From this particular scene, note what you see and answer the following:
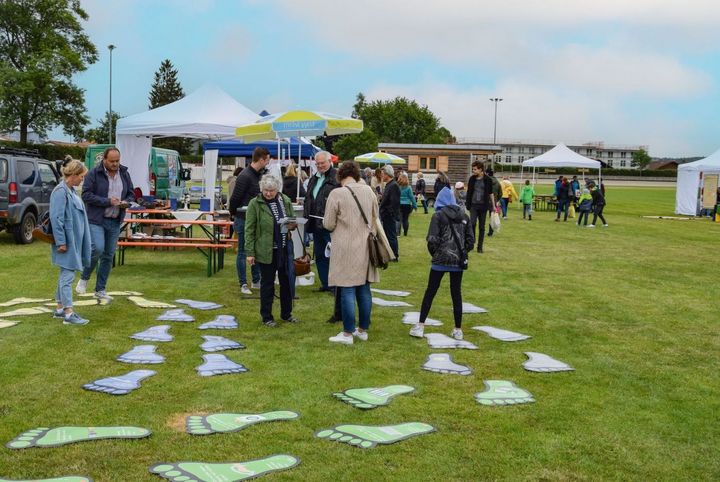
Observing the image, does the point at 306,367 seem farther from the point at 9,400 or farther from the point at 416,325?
the point at 9,400

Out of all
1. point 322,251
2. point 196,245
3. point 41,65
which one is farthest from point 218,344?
point 41,65

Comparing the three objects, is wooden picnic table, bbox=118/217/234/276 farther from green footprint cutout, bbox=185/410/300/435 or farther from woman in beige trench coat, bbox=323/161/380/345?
green footprint cutout, bbox=185/410/300/435

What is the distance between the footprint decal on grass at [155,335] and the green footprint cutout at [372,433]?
277 centimetres

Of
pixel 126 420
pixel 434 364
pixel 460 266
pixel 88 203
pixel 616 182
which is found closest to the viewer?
pixel 126 420

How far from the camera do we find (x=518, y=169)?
81.1 metres

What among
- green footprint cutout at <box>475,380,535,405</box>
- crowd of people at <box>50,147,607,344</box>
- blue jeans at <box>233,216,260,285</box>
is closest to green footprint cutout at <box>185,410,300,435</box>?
green footprint cutout at <box>475,380,535,405</box>

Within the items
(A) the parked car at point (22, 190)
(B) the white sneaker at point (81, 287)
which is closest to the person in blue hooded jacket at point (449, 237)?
(B) the white sneaker at point (81, 287)

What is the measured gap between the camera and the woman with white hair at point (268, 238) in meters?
6.93

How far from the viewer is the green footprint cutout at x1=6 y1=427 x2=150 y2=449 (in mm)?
3822

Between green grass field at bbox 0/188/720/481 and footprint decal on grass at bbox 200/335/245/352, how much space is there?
0.13 meters

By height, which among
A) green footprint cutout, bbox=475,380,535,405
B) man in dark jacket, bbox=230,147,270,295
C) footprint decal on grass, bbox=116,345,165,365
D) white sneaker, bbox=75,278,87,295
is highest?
man in dark jacket, bbox=230,147,270,295

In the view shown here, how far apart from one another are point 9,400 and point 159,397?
0.95 meters

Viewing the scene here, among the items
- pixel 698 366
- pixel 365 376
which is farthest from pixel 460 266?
pixel 698 366

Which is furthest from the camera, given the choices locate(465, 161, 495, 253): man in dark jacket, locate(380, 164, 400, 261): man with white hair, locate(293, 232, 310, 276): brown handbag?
locate(465, 161, 495, 253): man in dark jacket
